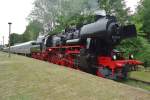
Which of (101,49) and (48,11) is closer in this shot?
(101,49)

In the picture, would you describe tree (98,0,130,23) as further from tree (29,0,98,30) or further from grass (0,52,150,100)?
grass (0,52,150,100)

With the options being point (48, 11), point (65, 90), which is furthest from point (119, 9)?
point (65, 90)

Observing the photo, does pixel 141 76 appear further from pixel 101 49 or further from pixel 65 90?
pixel 65 90

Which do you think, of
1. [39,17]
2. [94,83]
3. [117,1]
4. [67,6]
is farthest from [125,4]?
[94,83]

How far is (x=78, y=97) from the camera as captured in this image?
9.31 m

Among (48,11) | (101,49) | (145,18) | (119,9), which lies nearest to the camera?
(101,49)

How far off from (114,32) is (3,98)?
8.11 m

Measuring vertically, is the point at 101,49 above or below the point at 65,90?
above

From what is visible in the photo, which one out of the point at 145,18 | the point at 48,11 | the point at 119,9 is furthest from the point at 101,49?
the point at 48,11

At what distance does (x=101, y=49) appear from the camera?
56.3 ft

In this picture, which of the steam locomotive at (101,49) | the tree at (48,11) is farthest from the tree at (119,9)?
the steam locomotive at (101,49)

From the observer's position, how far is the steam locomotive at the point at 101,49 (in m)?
15.5

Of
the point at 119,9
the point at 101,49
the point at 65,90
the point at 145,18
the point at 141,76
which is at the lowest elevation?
the point at 141,76

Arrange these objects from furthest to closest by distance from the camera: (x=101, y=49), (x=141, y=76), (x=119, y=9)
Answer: (x=119, y=9)
(x=141, y=76)
(x=101, y=49)
